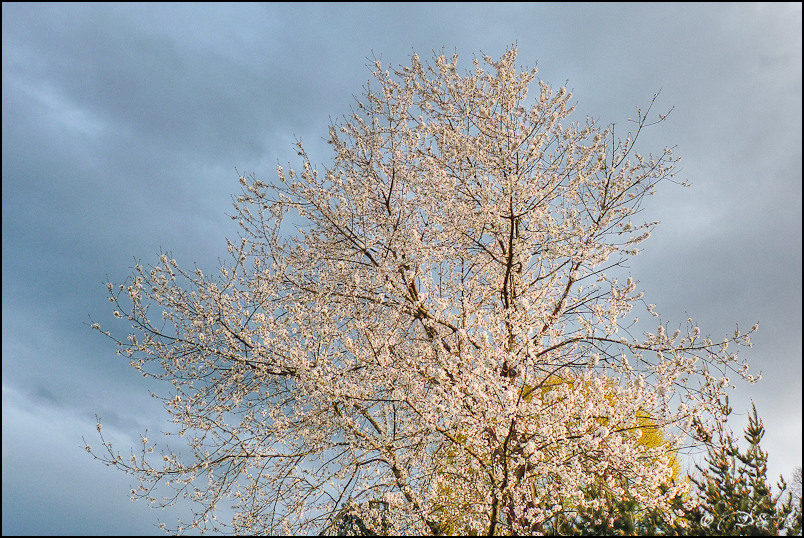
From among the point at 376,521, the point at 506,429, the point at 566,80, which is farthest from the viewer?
the point at 566,80

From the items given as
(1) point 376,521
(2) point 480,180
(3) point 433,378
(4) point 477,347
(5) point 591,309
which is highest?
(2) point 480,180

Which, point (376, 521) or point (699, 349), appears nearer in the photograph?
point (376, 521)

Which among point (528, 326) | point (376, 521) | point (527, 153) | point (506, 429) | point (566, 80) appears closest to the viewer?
point (506, 429)

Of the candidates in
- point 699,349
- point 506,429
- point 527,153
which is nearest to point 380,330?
point 506,429

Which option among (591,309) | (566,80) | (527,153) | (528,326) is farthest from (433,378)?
(566,80)

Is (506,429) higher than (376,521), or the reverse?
(506,429)

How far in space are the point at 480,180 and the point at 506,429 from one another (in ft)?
13.7

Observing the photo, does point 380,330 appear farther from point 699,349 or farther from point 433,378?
point 699,349

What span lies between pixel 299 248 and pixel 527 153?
4344 mm

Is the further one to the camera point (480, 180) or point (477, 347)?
point (480, 180)

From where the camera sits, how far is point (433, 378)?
783cm

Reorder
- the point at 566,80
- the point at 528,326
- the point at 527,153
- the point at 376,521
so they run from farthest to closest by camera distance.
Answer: the point at 566,80
the point at 527,153
the point at 528,326
the point at 376,521

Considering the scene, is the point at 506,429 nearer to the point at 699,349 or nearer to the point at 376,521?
the point at 376,521

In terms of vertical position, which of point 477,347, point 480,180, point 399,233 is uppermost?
point 480,180
